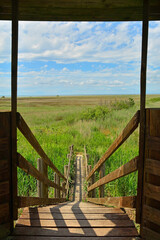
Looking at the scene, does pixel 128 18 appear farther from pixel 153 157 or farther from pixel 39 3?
pixel 153 157

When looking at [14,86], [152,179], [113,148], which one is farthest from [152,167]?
[14,86]

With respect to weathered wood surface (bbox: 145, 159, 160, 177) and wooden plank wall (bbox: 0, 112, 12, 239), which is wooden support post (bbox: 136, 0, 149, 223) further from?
wooden plank wall (bbox: 0, 112, 12, 239)

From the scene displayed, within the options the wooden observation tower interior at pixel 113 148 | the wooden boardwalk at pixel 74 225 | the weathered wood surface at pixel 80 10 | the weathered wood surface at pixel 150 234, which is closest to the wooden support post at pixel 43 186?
the wooden boardwalk at pixel 74 225

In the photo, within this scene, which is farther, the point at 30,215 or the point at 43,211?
the point at 43,211

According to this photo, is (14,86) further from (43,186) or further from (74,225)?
(43,186)

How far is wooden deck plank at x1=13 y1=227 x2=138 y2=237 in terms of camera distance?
1.60 metres

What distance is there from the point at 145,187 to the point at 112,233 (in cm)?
47

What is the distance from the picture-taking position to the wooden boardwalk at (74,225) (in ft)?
5.18

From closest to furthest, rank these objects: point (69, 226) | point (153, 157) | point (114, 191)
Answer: point (153, 157), point (69, 226), point (114, 191)

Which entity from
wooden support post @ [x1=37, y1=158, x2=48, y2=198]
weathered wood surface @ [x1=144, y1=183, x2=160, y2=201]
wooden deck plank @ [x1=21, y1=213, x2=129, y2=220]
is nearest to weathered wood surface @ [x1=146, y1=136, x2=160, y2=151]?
weathered wood surface @ [x1=144, y1=183, x2=160, y2=201]

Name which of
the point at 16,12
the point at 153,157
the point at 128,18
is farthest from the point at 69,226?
the point at 128,18

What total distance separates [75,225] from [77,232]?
0.41 feet

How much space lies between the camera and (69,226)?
174cm

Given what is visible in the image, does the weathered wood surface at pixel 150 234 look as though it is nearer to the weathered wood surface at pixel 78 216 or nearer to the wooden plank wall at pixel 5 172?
the weathered wood surface at pixel 78 216
